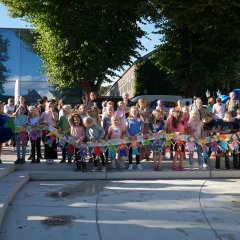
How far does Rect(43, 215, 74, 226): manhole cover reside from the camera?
6125 mm

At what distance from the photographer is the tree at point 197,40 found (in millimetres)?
22688

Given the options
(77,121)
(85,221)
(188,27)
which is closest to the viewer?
(85,221)

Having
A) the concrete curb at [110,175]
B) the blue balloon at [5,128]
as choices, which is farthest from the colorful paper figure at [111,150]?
the blue balloon at [5,128]

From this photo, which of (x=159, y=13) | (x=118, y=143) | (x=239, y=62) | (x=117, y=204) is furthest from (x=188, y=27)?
(x=117, y=204)

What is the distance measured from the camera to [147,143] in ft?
33.5

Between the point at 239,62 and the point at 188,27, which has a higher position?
the point at 188,27

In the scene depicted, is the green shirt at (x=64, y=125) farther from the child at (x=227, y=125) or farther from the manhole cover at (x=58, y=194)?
the child at (x=227, y=125)

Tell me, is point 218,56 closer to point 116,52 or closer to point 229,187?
point 116,52

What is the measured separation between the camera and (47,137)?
34.0 ft

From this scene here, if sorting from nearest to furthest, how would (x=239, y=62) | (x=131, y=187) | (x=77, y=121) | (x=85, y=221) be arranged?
1. (x=85, y=221)
2. (x=131, y=187)
3. (x=77, y=121)
4. (x=239, y=62)

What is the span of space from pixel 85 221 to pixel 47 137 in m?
4.44

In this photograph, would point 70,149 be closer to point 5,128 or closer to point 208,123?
point 5,128

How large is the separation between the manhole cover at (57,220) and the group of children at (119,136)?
3.45 meters

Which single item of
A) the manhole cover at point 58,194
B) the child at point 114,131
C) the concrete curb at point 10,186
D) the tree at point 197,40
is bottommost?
the manhole cover at point 58,194
